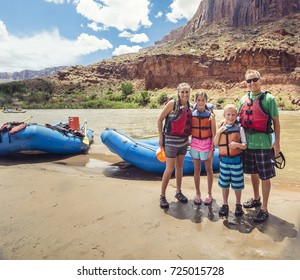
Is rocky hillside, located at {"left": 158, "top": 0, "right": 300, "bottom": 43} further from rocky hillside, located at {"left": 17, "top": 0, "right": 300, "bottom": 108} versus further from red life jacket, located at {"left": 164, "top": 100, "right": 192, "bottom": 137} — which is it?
red life jacket, located at {"left": 164, "top": 100, "right": 192, "bottom": 137}

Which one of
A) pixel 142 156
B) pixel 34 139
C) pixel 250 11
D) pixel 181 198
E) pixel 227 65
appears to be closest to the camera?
pixel 181 198

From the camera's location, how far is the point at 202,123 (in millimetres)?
3324

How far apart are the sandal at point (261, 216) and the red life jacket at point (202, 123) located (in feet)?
3.34

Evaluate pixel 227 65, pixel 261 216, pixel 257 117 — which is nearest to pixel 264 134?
pixel 257 117

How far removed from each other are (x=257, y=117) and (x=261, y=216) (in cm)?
106

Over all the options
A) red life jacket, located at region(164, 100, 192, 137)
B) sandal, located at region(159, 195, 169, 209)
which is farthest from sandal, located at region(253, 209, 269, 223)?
red life jacket, located at region(164, 100, 192, 137)

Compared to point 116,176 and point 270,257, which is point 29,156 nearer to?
point 116,176

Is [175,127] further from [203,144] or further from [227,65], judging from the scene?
[227,65]

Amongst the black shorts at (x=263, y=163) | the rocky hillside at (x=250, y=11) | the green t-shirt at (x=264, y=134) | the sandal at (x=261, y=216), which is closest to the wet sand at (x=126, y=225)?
the sandal at (x=261, y=216)

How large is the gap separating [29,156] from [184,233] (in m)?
5.20

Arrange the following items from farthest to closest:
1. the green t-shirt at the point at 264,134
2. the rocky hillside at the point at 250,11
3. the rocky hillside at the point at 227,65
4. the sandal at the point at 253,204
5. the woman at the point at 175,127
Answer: the rocky hillside at the point at 250,11, the rocky hillside at the point at 227,65, the sandal at the point at 253,204, the woman at the point at 175,127, the green t-shirt at the point at 264,134

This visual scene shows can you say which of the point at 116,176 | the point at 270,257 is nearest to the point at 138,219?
the point at 270,257

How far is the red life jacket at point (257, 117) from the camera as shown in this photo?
288 centimetres

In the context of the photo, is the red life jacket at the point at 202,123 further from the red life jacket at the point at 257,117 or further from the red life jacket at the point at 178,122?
the red life jacket at the point at 257,117
